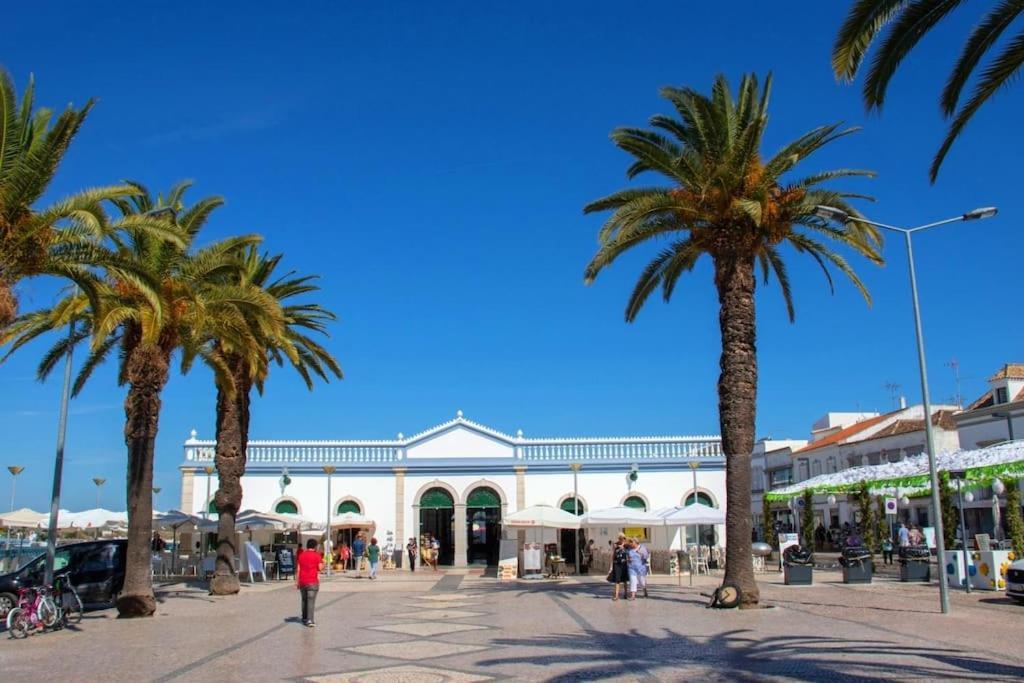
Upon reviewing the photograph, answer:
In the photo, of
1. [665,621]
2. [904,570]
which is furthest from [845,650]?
[904,570]

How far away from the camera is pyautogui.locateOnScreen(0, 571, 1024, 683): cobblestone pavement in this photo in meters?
11.5

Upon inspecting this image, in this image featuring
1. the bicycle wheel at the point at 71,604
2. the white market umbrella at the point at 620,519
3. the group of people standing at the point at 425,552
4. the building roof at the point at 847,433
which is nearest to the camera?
the bicycle wheel at the point at 71,604

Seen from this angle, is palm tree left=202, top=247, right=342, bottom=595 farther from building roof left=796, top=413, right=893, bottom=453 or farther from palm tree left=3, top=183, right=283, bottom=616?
building roof left=796, top=413, right=893, bottom=453

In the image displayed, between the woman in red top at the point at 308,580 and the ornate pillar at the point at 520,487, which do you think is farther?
the ornate pillar at the point at 520,487

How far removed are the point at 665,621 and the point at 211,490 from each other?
25.8 m

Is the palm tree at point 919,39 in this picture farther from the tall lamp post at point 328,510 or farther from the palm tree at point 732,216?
the tall lamp post at point 328,510

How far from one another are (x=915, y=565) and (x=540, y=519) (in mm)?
11374

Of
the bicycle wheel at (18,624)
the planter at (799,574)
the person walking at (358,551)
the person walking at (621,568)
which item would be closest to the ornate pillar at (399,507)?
the person walking at (358,551)

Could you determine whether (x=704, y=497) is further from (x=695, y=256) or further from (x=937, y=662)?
(x=937, y=662)

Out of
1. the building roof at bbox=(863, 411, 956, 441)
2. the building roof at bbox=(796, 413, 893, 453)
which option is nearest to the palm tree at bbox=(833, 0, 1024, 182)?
the building roof at bbox=(863, 411, 956, 441)

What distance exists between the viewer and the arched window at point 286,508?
38281mm

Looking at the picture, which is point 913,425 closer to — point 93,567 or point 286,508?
point 286,508

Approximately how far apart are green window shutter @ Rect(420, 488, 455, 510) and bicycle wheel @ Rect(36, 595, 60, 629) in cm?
2250

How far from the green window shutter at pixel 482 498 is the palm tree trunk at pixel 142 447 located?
19.7 metres
